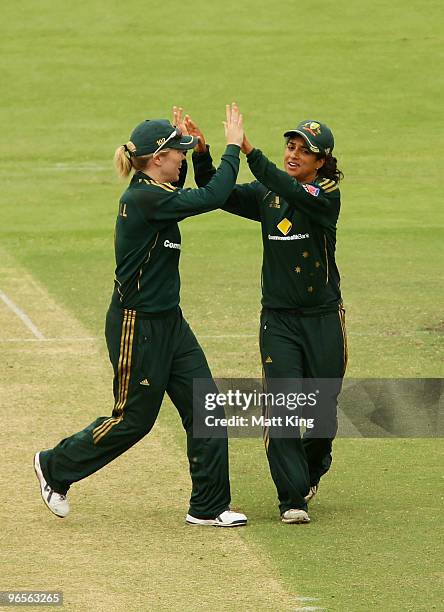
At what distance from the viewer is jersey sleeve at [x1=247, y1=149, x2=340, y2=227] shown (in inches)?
337

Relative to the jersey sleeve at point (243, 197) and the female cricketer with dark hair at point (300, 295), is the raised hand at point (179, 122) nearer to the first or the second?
the jersey sleeve at point (243, 197)

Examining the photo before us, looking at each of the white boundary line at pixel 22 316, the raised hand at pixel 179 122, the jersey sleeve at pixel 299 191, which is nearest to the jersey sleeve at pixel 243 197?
the raised hand at pixel 179 122

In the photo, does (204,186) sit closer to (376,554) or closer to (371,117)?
(376,554)

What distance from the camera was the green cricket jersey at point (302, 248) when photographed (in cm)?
879

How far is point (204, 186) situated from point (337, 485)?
2090mm

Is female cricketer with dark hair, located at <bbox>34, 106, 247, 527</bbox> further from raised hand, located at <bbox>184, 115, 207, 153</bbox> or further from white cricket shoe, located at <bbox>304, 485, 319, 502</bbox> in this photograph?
white cricket shoe, located at <bbox>304, 485, 319, 502</bbox>

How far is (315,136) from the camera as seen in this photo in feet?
29.1

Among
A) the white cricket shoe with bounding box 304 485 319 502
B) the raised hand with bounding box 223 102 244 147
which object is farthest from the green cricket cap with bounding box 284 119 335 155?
the white cricket shoe with bounding box 304 485 319 502

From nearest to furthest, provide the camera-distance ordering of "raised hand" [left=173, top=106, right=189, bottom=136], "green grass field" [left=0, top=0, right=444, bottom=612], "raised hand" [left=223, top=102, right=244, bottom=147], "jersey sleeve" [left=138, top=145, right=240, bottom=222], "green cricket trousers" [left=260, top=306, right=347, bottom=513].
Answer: "green grass field" [left=0, top=0, right=444, bottom=612] < "jersey sleeve" [left=138, top=145, right=240, bottom=222] < "raised hand" [left=223, top=102, right=244, bottom=147] < "green cricket trousers" [left=260, top=306, right=347, bottom=513] < "raised hand" [left=173, top=106, right=189, bottom=136]

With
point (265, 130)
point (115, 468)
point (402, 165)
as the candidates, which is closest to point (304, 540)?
point (115, 468)

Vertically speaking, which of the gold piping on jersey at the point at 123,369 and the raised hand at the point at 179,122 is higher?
the raised hand at the point at 179,122

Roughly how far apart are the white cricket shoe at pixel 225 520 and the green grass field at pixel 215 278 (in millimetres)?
87

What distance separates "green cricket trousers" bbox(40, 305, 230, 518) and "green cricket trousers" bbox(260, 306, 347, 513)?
325 millimetres

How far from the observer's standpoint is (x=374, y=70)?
30.5m
